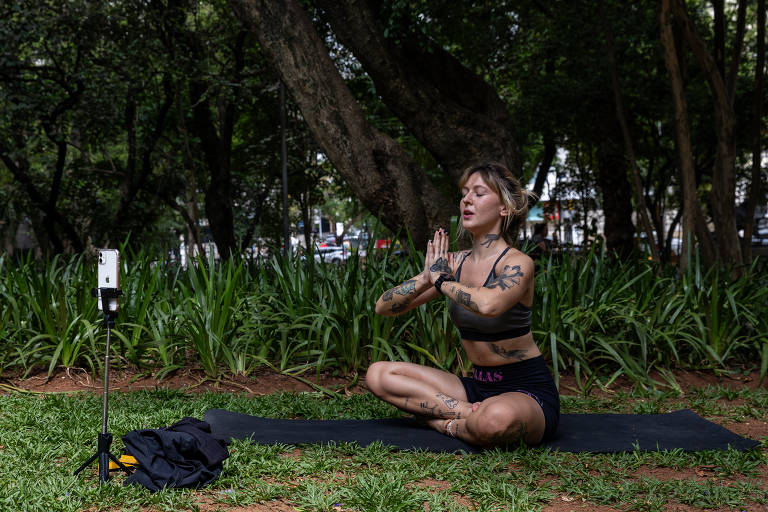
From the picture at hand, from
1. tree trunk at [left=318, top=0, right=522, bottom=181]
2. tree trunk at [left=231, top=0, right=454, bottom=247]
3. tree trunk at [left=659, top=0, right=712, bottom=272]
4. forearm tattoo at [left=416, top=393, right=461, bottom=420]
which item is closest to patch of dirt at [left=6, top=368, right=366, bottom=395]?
forearm tattoo at [left=416, top=393, right=461, bottom=420]

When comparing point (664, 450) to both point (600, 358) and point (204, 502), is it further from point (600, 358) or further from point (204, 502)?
point (204, 502)

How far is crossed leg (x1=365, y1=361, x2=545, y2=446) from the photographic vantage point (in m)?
3.29

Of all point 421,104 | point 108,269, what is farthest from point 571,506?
point 421,104

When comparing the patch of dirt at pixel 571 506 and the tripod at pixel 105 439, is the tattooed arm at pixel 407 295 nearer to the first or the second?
the patch of dirt at pixel 571 506

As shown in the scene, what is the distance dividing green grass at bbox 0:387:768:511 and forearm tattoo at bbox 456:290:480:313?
2.46 feet

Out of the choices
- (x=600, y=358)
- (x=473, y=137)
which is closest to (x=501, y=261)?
(x=600, y=358)

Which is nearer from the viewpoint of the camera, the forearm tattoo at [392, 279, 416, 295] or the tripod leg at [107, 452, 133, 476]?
the tripod leg at [107, 452, 133, 476]

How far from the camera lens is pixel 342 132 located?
6.70 m

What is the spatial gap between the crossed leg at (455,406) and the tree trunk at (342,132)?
307cm

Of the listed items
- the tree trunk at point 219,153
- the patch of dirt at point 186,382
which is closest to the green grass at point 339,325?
the patch of dirt at point 186,382

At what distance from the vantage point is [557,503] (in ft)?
9.28

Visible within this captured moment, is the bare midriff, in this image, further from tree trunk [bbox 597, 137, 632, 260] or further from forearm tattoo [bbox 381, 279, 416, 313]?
tree trunk [bbox 597, 137, 632, 260]

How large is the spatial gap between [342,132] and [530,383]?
12.8 ft

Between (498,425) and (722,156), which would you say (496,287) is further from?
(722,156)
